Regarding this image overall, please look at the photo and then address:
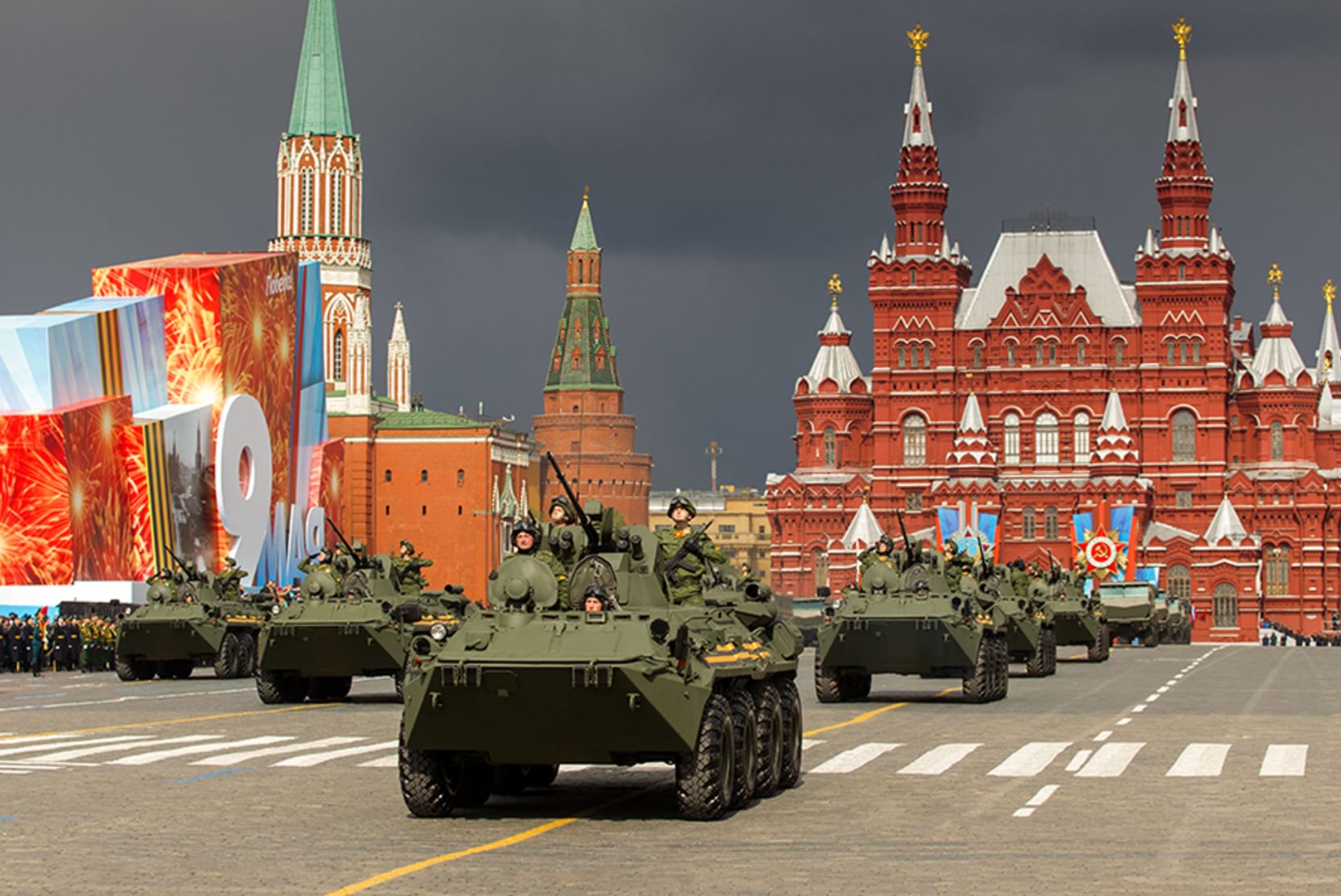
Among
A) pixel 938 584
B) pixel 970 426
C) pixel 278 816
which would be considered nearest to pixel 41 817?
pixel 278 816

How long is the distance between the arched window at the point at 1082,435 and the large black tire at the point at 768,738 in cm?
10149

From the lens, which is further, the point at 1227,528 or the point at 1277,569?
the point at 1277,569

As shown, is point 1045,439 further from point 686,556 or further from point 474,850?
point 474,850

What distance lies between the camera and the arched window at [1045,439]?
11800cm

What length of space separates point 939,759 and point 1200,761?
250 centimetres

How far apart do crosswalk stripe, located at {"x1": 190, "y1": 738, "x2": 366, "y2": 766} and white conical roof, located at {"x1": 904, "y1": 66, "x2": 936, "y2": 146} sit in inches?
3907

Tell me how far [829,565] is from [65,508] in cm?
5492


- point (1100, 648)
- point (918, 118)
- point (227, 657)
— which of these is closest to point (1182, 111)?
point (918, 118)

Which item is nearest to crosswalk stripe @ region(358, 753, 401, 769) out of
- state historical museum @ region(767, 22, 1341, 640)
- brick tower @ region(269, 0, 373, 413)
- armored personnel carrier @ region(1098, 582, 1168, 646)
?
armored personnel carrier @ region(1098, 582, 1168, 646)

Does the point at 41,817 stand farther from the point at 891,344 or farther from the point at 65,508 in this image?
the point at 891,344

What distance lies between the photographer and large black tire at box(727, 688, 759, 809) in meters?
16.5

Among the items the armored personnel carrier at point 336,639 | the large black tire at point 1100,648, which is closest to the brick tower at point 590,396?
the large black tire at point 1100,648

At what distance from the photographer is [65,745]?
2350 cm

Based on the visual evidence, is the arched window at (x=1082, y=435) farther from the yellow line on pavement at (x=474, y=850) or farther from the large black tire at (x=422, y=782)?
the large black tire at (x=422, y=782)
